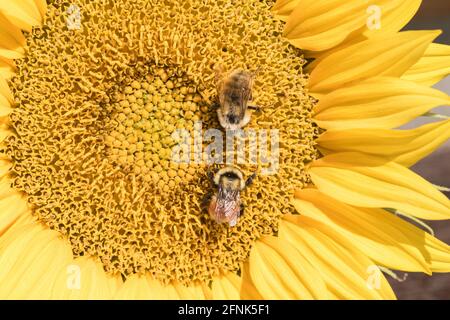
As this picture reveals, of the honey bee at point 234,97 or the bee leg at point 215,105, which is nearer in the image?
the honey bee at point 234,97

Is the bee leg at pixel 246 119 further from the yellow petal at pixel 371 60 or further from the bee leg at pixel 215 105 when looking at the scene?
the yellow petal at pixel 371 60

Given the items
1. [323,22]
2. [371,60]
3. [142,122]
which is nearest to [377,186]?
[371,60]

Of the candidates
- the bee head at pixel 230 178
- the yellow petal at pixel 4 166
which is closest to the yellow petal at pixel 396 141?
the bee head at pixel 230 178

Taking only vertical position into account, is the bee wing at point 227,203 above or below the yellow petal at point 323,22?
below

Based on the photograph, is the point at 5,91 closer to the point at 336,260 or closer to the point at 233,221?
the point at 233,221

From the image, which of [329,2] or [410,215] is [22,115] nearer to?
[329,2]
